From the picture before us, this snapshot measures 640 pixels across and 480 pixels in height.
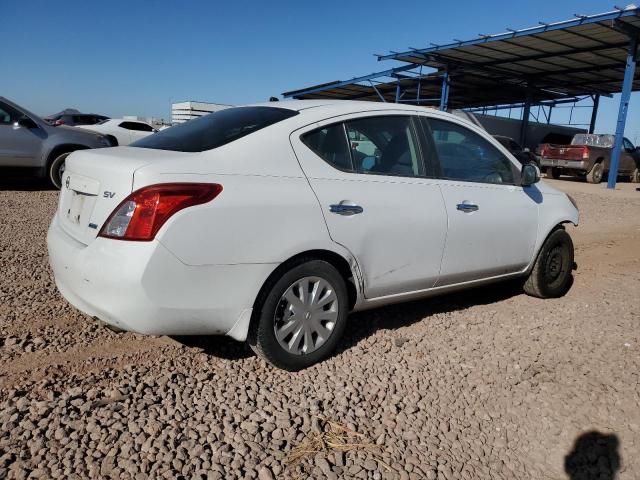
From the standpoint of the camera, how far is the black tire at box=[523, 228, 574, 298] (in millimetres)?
4707

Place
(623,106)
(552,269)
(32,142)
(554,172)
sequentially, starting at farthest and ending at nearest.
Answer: (554,172) → (623,106) → (32,142) → (552,269)

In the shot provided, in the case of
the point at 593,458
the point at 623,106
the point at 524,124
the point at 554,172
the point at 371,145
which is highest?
the point at 623,106

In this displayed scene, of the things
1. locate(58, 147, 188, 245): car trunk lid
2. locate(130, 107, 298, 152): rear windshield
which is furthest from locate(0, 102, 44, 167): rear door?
locate(58, 147, 188, 245): car trunk lid

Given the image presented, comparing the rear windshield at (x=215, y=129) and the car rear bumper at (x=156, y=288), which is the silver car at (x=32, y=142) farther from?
the car rear bumper at (x=156, y=288)

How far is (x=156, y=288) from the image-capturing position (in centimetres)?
257

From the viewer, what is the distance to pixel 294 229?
2920 mm

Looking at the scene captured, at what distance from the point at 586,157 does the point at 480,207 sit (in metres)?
17.4

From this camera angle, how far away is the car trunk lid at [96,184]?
2.67 m

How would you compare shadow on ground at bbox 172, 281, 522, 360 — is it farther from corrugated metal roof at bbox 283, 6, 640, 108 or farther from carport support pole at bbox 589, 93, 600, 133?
carport support pole at bbox 589, 93, 600, 133

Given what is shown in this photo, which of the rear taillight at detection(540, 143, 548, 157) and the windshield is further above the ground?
the windshield

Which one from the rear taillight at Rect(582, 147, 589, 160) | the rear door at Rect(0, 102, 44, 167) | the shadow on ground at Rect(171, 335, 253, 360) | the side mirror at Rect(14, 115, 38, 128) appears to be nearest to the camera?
the shadow on ground at Rect(171, 335, 253, 360)

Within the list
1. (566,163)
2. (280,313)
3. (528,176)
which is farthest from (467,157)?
(566,163)

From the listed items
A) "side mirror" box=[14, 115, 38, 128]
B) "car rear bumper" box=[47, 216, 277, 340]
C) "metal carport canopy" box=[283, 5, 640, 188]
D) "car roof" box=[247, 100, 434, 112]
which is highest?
"metal carport canopy" box=[283, 5, 640, 188]

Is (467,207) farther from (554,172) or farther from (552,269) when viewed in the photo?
(554,172)
